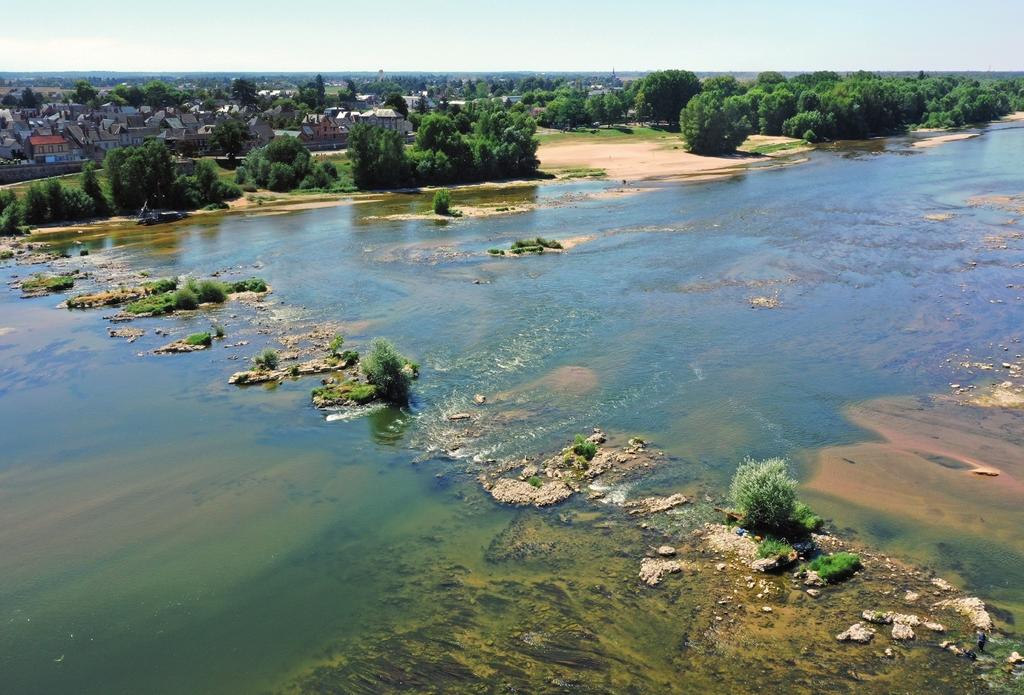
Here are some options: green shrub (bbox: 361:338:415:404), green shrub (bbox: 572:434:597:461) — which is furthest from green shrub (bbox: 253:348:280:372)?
green shrub (bbox: 572:434:597:461)

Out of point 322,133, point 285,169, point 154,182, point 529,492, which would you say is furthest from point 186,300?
point 322,133

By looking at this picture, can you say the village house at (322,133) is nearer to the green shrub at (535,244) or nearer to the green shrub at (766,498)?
the green shrub at (535,244)

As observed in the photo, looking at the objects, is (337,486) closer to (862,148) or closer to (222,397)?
(222,397)

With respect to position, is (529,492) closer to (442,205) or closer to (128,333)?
(128,333)

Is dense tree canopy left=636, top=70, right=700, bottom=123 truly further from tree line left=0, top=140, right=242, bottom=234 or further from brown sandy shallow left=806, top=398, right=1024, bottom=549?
brown sandy shallow left=806, top=398, right=1024, bottom=549

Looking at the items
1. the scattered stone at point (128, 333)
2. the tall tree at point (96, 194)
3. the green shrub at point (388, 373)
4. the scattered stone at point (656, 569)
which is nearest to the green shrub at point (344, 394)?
the green shrub at point (388, 373)

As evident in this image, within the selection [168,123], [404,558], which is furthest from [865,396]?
[168,123]
